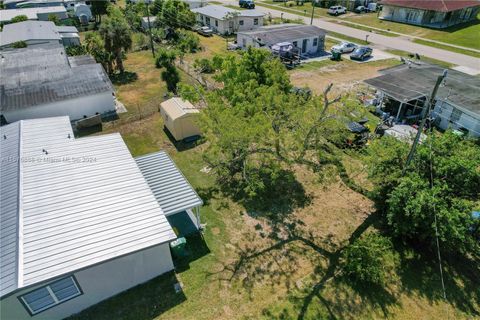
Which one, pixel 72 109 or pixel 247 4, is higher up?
pixel 247 4

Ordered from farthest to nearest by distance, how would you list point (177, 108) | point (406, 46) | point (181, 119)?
point (406, 46) → point (177, 108) → point (181, 119)

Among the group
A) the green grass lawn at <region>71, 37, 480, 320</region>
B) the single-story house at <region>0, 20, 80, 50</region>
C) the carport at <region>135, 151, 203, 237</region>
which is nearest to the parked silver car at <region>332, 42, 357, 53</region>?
the green grass lawn at <region>71, 37, 480, 320</region>

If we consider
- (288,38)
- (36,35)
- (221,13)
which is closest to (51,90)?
(36,35)

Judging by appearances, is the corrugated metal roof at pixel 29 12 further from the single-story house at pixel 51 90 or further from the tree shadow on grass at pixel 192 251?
the tree shadow on grass at pixel 192 251

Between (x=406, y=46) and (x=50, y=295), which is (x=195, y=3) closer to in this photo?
(x=406, y=46)

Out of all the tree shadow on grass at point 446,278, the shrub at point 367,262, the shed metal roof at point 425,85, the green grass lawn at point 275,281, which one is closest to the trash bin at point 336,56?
the shed metal roof at point 425,85

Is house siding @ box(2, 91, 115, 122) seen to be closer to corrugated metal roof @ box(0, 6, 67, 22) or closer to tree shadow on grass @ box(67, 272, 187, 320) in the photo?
tree shadow on grass @ box(67, 272, 187, 320)

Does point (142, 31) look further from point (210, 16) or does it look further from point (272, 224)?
point (272, 224)
